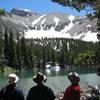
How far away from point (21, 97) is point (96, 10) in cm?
791

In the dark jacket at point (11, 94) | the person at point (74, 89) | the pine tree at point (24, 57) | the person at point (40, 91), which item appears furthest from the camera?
the pine tree at point (24, 57)

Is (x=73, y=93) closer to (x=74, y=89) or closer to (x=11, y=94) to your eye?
(x=74, y=89)

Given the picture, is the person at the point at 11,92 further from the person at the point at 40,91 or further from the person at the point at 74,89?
the person at the point at 74,89

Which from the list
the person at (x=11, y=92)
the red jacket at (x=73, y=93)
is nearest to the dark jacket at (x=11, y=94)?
the person at (x=11, y=92)

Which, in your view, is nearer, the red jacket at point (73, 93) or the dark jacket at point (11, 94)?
the dark jacket at point (11, 94)

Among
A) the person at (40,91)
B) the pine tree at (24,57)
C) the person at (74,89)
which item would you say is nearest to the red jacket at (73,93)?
the person at (74,89)

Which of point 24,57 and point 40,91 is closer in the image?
point 40,91

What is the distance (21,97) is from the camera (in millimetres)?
7906

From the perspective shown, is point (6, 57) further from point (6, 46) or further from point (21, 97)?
point (21, 97)

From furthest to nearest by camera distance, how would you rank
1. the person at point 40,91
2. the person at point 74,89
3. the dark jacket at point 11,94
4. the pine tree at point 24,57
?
the pine tree at point 24,57
the person at point 74,89
the person at point 40,91
the dark jacket at point 11,94

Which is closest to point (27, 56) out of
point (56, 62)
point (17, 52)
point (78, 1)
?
point (17, 52)

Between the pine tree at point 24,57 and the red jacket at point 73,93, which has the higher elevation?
the red jacket at point 73,93

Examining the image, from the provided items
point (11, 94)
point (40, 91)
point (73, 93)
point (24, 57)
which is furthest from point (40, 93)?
point (24, 57)

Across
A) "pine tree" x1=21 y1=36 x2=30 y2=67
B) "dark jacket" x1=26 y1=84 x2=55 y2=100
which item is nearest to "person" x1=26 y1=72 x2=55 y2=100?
"dark jacket" x1=26 y1=84 x2=55 y2=100
